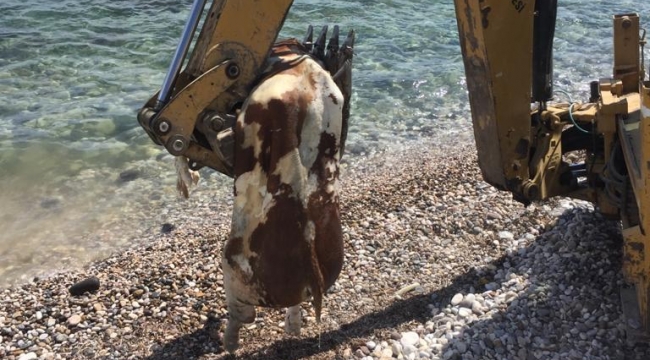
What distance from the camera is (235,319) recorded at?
15.3ft

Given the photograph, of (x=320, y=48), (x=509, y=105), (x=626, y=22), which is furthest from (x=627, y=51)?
(x=320, y=48)

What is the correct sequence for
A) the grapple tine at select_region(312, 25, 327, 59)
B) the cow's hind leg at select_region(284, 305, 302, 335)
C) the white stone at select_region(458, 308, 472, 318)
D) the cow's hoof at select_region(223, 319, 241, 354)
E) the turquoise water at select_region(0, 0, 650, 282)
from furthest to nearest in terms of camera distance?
the turquoise water at select_region(0, 0, 650, 282) < the white stone at select_region(458, 308, 472, 318) < the cow's hind leg at select_region(284, 305, 302, 335) < the cow's hoof at select_region(223, 319, 241, 354) < the grapple tine at select_region(312, 25, 327, 59)

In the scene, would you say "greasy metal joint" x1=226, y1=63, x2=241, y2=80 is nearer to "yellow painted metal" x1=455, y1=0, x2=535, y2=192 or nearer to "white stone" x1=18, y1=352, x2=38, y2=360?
"yellow painted metal" x1=455, y1=0, x2=535, y2=192

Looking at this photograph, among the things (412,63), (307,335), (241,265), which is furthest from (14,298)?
(412,63)

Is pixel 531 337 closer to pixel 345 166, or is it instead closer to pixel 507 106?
pixel 507 106

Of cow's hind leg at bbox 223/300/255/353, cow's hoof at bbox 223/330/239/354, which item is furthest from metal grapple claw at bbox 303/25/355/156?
cow's hoof at bbox 223/330/239/354

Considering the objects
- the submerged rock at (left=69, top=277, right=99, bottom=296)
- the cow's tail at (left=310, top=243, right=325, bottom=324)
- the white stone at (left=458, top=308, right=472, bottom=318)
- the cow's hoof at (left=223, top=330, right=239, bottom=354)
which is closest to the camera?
the cow's tail at (left=310, top=243, right=325, bottom=324)

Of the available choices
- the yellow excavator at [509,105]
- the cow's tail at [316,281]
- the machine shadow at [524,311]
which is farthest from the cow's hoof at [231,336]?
the yellow excavator at [509,105]

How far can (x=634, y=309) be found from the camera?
4.74m

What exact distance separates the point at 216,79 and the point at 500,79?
5.15 feet

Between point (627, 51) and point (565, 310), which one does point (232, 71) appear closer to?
point (565, 310)

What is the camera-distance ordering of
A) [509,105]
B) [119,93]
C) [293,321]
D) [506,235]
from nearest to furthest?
[509,105] → [293,321] → [506,235] → [119,93]

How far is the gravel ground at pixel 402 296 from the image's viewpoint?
199 inches

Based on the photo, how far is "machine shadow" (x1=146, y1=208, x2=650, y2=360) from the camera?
195 inches
